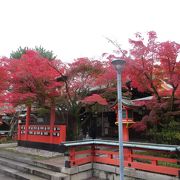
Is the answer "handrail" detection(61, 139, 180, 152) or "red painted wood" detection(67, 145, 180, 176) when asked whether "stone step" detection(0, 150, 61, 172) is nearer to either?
"red painted wood" detection(67, 145, 180, 176)

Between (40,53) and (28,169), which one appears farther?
(40,53)

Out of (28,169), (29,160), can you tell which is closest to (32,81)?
(29,160)

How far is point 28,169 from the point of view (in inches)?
353

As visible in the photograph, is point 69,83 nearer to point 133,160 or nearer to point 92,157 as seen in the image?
point 92,157

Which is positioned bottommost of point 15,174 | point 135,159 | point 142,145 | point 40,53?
point 15,174

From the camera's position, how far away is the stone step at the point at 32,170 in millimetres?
7616

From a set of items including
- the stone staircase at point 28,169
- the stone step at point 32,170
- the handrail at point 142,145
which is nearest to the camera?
the handrail at point 142,145

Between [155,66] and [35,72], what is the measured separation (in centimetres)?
559

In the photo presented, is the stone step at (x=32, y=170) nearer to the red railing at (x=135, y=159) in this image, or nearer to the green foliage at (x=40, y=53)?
the red railing at (x=135, y=159)

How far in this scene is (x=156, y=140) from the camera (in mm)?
9398

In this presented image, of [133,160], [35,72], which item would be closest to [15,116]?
[35,72]

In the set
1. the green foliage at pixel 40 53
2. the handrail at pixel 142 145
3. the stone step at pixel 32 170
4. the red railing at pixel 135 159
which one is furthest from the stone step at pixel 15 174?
the green foliage at pixel 40 53

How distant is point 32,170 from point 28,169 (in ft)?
1.09

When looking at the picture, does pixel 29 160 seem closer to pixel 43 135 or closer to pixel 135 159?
pixel 43 135
